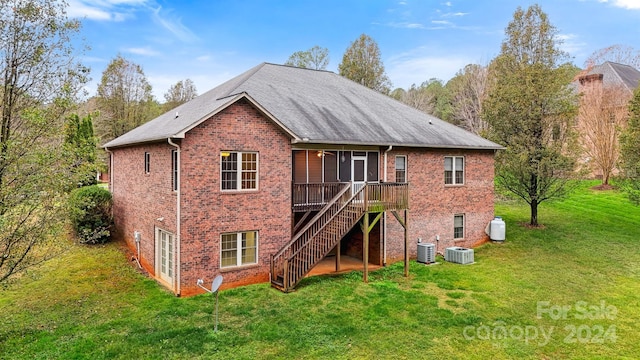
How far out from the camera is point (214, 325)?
9656 mm

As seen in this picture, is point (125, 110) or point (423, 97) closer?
point (125, 110)

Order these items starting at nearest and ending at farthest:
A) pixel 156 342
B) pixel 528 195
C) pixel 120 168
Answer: pixel 156 342
pixel 120 168
pixel 528 195

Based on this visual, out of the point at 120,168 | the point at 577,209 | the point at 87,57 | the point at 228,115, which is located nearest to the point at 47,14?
the point at 87,57

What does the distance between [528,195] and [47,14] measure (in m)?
21.8

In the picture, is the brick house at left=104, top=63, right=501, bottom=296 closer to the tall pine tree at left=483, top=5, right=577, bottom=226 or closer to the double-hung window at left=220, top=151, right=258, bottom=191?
the double-hung window at left=220, top=151, right=258, bottom=191

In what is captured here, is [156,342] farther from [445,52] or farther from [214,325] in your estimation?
[445,52]

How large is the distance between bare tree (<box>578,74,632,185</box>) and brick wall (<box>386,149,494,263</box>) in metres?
14.0

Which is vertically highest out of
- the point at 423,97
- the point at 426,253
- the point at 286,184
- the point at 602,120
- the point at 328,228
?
the point at 423,97

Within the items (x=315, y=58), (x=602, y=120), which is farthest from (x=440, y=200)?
(x=315, y=58)

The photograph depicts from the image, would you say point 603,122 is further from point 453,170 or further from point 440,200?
point 440,200

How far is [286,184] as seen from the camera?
1362cm

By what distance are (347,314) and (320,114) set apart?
8.59 metres

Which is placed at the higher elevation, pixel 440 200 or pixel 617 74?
pixel 617 74

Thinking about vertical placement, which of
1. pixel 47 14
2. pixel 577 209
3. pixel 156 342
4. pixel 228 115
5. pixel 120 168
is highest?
pixel 47 14
